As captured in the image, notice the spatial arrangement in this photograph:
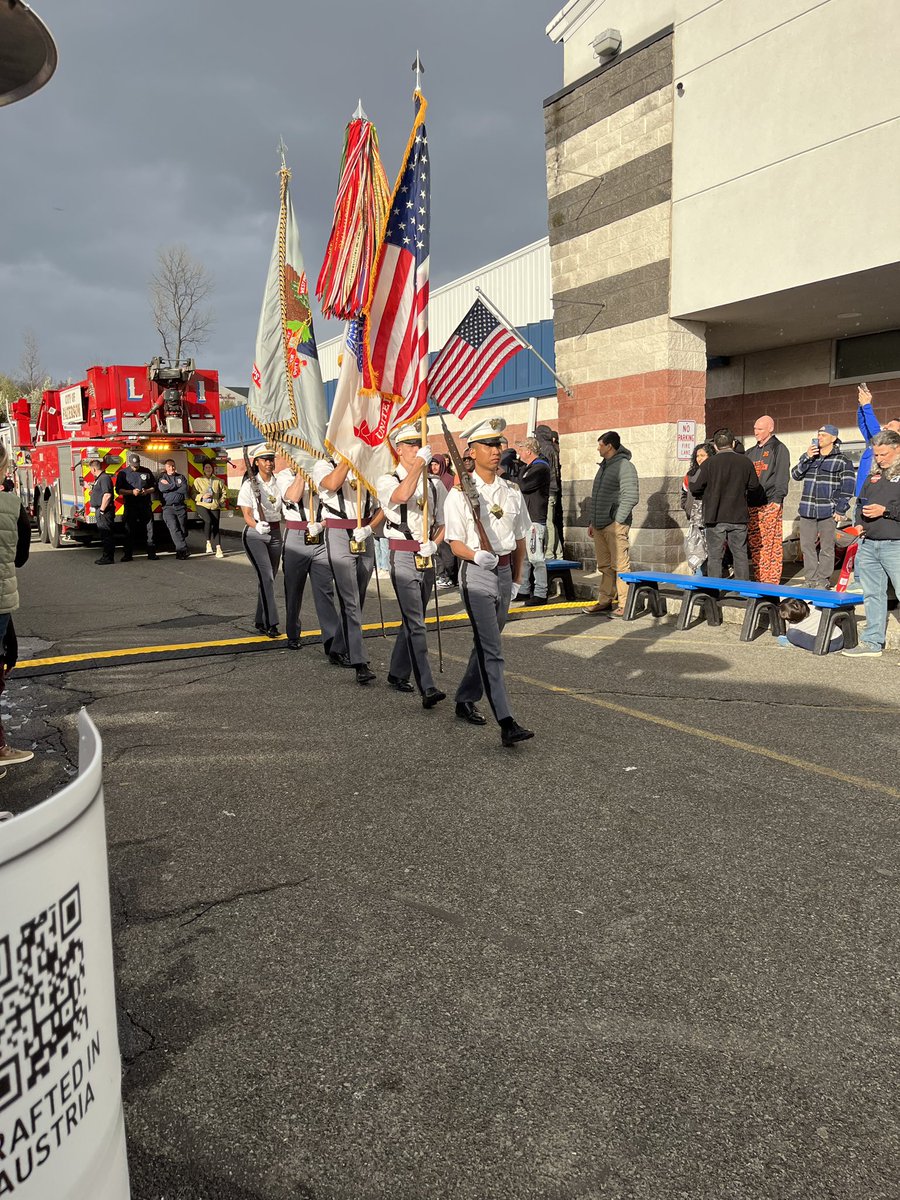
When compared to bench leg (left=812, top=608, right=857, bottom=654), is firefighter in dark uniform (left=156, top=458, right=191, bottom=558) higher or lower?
higher

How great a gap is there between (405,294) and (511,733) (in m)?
3.51

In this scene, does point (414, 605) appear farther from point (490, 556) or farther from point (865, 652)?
point (865, 652)

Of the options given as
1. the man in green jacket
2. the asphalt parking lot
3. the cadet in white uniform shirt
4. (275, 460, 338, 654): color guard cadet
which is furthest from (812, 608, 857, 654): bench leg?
(275, 460, 338, 654): color guard cadet

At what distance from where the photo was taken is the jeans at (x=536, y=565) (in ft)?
37.7

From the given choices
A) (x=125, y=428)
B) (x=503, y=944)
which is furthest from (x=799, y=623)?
(x=125, y=428)

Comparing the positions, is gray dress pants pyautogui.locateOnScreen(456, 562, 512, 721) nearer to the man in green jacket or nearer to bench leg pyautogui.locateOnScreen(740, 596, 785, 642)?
bench leg pyautogui.locateOnScreen(740, 596, 785, 642)

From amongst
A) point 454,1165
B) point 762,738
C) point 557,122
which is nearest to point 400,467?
point 762,738

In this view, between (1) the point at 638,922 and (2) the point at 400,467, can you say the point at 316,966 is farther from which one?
(2) the point at 400,467

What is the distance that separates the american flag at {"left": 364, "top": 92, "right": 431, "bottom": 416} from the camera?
674cm

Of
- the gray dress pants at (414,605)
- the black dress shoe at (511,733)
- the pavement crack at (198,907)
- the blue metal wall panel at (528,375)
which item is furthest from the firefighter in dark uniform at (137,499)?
the pavement crack at (198,907)

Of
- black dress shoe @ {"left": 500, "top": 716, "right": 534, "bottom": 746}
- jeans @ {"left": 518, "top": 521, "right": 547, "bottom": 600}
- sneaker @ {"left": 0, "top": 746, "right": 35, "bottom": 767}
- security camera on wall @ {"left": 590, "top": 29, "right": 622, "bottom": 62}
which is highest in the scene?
security camera on wall @ {"left": 590, "top": 29, "right": 622, "bottom": 62}

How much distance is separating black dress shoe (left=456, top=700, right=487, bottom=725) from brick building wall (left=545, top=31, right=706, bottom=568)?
20.5 feet

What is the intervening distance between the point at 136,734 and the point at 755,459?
27.1 feet

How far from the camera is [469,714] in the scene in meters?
6.17
